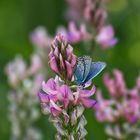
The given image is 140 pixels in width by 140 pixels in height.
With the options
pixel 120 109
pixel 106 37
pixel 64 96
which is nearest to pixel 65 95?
pixel 64 96

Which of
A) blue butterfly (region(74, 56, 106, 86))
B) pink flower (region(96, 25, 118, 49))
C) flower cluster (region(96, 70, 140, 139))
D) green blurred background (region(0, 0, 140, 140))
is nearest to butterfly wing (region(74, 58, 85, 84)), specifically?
blue butterfly (region(74, 56, 106, 86))

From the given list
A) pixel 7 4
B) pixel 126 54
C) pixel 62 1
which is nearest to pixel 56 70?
pixel 126 54

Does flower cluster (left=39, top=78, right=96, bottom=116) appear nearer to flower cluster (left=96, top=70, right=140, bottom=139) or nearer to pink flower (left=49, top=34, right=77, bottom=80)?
pink flower (left=49, top=34, right=77, bottom=80)

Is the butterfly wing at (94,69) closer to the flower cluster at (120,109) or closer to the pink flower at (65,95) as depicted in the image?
the pink flower at (65,95)

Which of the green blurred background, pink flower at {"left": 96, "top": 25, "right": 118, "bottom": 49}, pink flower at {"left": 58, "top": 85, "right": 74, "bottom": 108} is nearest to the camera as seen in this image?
pink flower at {"left": 58, "top": 85, "right": 74, "bottom": 108}

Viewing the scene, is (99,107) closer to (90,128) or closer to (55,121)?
(55,121)
